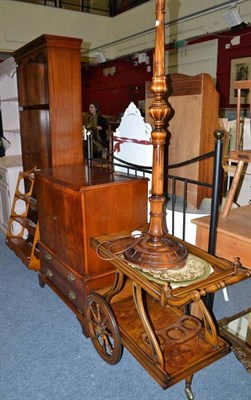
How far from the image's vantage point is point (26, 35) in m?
6.46

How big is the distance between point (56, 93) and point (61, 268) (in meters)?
1.25

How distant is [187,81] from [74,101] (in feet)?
3.01

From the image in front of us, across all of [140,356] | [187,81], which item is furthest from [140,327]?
[187,81]

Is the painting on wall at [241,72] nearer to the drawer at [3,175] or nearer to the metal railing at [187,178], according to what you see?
the metal railing at [187,178]

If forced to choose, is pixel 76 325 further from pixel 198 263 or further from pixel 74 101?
pixel 74 101

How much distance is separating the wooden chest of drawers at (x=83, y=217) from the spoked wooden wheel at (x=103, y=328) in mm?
155

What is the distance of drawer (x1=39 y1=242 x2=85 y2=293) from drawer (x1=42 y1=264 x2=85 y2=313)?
0.02 meters

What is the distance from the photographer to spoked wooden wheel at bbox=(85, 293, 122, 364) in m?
1.47

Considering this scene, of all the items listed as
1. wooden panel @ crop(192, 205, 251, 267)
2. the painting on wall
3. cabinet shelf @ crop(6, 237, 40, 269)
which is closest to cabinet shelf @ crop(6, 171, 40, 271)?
cabinet shelf @ crop(6, 237, 40, 269)

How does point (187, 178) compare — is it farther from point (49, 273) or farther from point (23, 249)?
point (23, 249)

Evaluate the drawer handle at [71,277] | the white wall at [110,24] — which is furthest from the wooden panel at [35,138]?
the white wall at [110,24]

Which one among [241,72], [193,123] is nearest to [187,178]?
[193,123]

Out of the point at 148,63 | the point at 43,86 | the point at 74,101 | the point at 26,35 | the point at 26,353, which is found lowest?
the point at 26,353

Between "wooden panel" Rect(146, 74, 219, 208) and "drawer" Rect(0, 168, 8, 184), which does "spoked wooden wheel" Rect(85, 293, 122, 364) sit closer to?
"wooden panel" Rect(146, 74, 219, 208)
